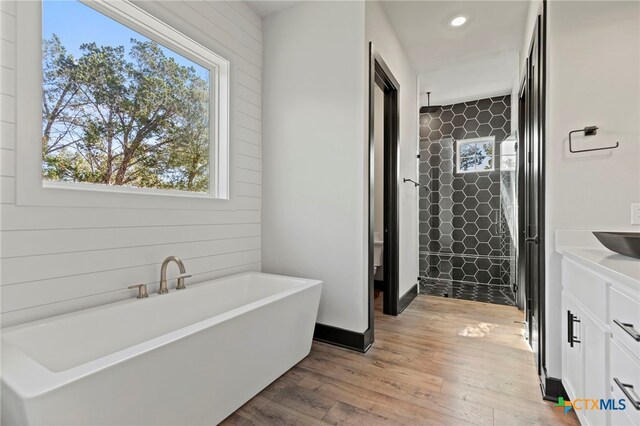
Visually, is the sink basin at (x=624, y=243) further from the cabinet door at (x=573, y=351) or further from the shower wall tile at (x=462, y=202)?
the shower wall tile at (x=462, y=202)

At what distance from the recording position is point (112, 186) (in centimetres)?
196

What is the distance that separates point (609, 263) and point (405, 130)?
2.59 meters

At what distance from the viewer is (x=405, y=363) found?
87.7 inches

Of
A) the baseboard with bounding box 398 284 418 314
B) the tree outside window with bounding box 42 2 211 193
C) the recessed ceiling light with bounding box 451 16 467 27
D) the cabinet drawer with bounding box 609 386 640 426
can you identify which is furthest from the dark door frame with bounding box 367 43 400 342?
the cabinet drawer with bounding box 609 386 640 426

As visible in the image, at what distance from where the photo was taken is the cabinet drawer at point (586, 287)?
1220 mm

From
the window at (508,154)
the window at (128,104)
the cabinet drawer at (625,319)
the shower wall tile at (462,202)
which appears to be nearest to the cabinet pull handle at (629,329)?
the cabinet drawer at (625,319)

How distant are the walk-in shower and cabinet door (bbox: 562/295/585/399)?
2.78 metres

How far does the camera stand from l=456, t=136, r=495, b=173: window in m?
4.82

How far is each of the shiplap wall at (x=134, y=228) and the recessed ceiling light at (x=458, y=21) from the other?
6.07ft

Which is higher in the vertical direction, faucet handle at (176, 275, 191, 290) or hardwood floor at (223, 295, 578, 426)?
faucet handle at (176, 275, 191, 290)

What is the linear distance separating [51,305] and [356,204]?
6.34ft

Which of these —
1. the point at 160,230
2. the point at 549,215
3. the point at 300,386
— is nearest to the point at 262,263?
the point at 160,230

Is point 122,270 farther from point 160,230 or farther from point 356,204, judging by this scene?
point 356,204

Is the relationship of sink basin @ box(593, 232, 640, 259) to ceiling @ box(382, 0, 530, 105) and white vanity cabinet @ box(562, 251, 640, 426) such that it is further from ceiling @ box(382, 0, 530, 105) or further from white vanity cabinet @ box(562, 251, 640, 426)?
ceiling @ box(382, 0, 530, 105)
